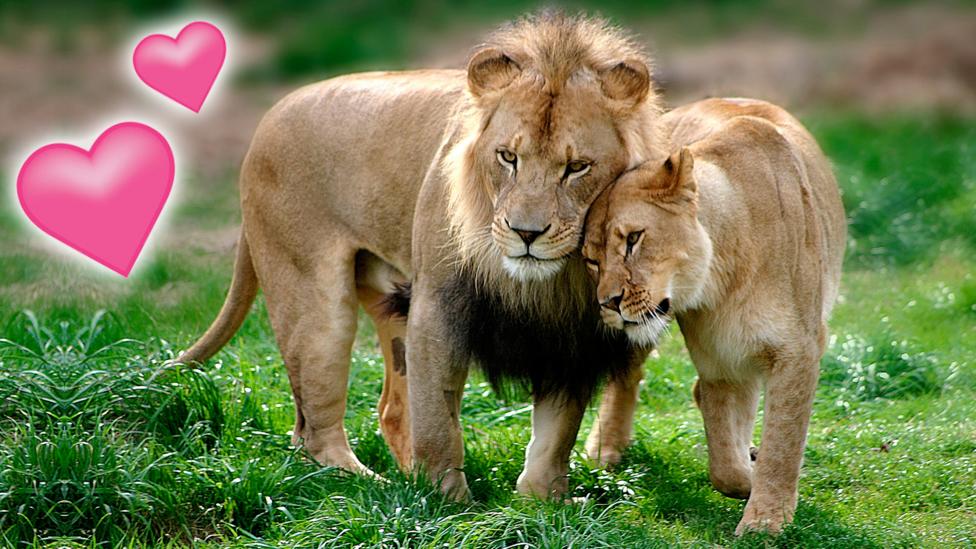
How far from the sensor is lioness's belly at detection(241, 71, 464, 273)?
495cm

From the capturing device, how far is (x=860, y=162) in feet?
30.0

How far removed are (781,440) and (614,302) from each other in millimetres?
722

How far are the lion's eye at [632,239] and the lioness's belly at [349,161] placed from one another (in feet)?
3.67

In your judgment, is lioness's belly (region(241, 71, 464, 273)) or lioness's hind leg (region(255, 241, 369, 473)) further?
lioness's hind leg (region(255, 241, 369, 473))

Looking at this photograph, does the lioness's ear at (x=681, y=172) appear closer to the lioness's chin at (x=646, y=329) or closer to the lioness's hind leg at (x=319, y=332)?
the lioness's chin at (x=646, y=329)

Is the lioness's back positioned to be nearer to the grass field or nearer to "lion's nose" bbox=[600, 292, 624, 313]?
"lion's nose" bbox=[600, 292, 624, 313]

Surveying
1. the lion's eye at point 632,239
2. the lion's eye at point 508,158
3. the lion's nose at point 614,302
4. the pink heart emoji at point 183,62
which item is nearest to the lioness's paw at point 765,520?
the lion's nose at point 614,302

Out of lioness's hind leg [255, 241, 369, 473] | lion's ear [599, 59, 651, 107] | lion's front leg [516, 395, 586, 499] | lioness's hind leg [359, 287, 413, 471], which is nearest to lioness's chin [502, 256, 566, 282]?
lion's ear [599, 59, 651, 107]

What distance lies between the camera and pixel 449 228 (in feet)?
14.7

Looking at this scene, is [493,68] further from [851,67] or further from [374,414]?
[851,67]

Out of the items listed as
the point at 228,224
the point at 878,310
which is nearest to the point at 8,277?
the point at 228,224

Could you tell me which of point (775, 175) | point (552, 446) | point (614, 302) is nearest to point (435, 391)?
point (552, 446)

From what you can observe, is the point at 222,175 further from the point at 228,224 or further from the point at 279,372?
the point at 279,372

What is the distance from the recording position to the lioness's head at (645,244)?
12.8 ft
